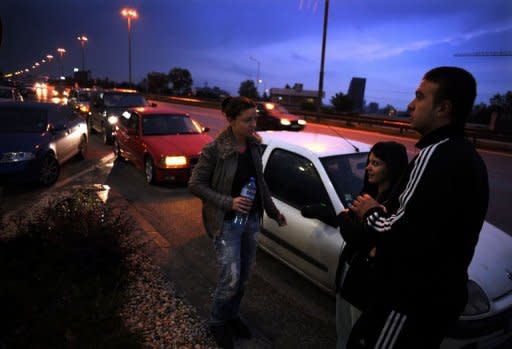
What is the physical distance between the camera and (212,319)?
289 cm

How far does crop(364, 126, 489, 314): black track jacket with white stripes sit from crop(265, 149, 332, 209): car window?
74.4 inches

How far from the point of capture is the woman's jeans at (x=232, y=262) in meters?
2.66

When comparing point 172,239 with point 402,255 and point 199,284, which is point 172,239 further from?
point 402,255

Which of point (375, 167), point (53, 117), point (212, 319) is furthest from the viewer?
point (53, 117)

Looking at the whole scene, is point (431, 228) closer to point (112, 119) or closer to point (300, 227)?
point (300, 227)

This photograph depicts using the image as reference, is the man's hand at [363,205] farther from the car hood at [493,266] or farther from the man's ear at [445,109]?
the car hood at [493,266]

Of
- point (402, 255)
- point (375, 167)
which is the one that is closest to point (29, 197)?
point (375, 167)

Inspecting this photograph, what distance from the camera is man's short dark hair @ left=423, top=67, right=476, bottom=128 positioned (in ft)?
5.00

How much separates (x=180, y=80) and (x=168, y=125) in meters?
67.0

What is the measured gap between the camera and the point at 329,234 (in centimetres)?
331

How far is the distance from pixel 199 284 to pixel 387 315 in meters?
2.57

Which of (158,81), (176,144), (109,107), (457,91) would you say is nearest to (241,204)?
(457,91)

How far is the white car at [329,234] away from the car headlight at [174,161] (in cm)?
328

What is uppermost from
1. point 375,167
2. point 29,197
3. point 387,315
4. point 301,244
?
point 375,167
